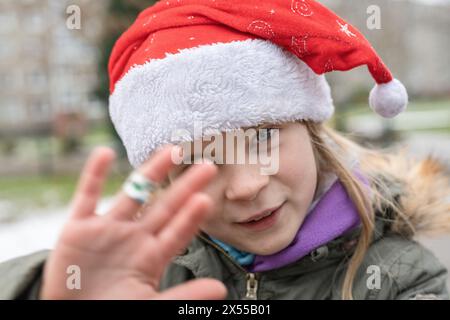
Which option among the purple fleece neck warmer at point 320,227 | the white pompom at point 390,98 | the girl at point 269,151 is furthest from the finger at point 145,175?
the white pompom at point 390,98

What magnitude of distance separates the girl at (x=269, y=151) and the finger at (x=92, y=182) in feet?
1.15

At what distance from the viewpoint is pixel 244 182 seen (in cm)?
122

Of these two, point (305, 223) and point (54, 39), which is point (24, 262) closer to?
point (305, 223)

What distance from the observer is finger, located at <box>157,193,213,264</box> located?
810mm

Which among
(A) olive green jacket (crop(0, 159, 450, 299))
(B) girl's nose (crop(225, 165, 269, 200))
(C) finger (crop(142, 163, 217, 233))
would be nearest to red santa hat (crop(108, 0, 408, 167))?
(B) girl's nose (crop(225, 165, 269, 200))

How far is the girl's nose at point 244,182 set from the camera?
1.22 m

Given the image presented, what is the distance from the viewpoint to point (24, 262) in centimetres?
136

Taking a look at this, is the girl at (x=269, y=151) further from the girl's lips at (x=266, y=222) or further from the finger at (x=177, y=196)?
the finger at (x=177, y=196)

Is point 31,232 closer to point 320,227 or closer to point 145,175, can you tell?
point 320,227

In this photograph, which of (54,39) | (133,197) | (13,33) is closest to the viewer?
(133,197)

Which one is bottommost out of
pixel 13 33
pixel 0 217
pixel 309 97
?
pixel 0 217

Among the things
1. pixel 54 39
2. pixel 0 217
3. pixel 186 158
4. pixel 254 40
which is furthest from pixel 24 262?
pixel 54 39

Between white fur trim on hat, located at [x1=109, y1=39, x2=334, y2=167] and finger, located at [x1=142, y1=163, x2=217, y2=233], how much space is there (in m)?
0.44

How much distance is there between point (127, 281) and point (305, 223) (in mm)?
660
